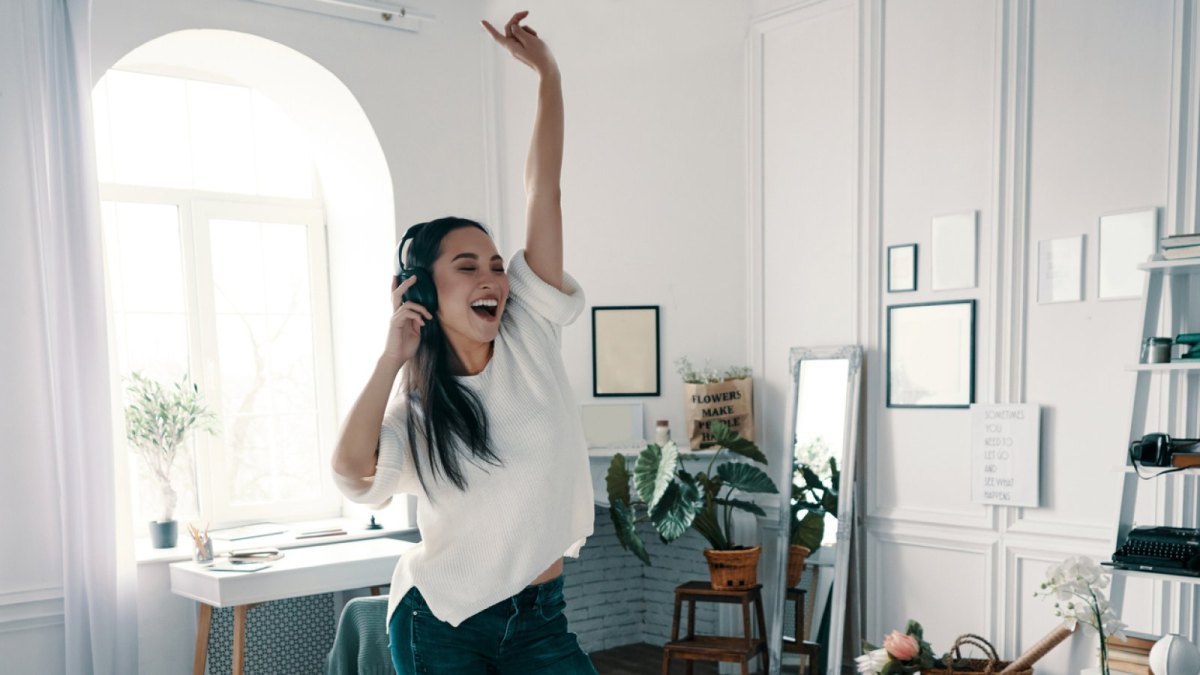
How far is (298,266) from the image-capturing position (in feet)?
16.4

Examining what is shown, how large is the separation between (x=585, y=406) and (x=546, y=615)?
3208 mm

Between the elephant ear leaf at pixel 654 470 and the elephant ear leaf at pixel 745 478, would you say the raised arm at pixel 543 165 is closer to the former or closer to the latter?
the elephant ear leaf at pixel 654 470

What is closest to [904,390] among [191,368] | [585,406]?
[585,406]

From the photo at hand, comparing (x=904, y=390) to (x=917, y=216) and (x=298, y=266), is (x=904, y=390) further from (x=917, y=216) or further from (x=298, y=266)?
(x=298, y=266)

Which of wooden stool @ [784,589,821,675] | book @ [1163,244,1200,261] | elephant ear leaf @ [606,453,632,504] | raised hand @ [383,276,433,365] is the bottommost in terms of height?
wooden stool @ [784,589,821,675]

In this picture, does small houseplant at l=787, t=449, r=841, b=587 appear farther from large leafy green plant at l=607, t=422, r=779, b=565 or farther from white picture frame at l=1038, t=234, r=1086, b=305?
white picture frame at l=1038, t=234, r=1086, b=305

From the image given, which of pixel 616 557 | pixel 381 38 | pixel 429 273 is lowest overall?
pixel 616 557

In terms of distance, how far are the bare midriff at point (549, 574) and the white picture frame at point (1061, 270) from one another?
8.87 feet

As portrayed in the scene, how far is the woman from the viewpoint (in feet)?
5.24

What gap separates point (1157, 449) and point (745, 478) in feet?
5.55

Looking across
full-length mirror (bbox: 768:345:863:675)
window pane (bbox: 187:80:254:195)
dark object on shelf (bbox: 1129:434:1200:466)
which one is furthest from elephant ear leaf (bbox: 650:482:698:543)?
window pane (bbox: 187:80:254:195)

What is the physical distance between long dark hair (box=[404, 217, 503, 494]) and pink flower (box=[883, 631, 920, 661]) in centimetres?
206

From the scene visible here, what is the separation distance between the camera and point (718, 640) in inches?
170

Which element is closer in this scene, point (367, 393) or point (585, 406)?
point (367, 393)
